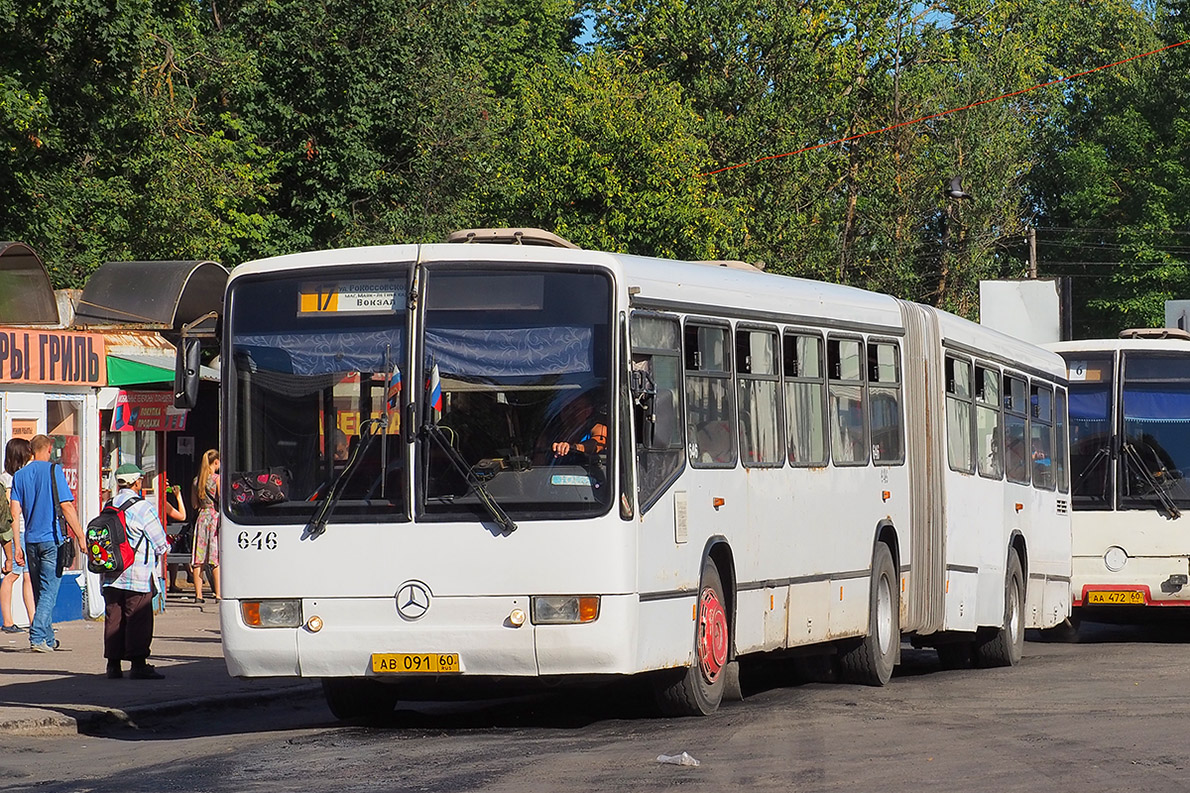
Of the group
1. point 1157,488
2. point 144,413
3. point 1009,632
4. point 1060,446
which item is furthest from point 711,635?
point 144,413

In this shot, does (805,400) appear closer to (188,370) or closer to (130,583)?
(188,370)

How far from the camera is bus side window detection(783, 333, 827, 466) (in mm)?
13672

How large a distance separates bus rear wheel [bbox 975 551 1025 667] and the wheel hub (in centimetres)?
622

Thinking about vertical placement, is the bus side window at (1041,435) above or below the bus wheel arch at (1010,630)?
above

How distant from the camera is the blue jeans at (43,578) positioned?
17.4 meters

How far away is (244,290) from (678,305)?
259cm

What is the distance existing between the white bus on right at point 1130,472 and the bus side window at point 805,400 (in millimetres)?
7057

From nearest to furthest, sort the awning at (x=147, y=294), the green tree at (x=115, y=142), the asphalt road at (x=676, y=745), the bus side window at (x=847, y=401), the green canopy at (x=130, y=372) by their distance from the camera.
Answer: the asphalt road at (x=676, y=745)
the bus side window at (x=847, y=401)
the green canopy at (x=130, y=372)
the awning at (x=147, y=294)
the green tree at (x=115, y=142)

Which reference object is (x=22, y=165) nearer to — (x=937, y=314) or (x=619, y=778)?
(x=937, y=314)

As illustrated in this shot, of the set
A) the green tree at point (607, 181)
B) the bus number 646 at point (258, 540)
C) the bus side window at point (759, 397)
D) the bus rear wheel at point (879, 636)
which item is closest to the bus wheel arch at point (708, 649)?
the bus side window at point (759, 397)

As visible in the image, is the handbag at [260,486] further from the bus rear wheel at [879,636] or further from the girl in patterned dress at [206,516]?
the girl in patterned dress at [206,516]

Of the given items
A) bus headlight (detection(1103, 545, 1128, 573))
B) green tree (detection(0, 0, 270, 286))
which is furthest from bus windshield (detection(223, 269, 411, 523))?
green tree (detection(0, 0, 270, 286))

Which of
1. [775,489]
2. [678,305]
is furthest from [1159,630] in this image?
[678,305]

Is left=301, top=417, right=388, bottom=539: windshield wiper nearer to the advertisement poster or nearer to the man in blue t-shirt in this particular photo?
the man in blue t-shirt
